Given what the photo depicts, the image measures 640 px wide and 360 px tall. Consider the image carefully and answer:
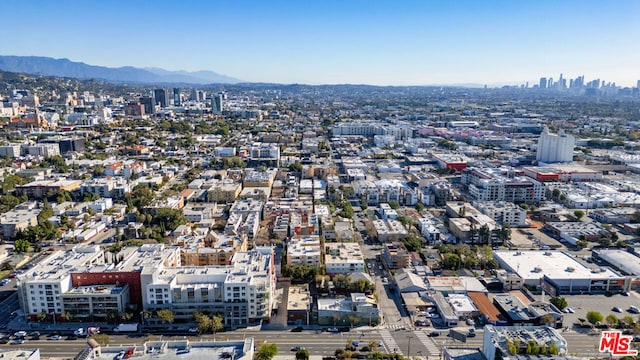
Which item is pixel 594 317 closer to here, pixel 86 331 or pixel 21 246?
pixel 86 331

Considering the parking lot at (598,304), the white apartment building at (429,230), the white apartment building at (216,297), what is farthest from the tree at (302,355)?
the white apartment building at (429,230)

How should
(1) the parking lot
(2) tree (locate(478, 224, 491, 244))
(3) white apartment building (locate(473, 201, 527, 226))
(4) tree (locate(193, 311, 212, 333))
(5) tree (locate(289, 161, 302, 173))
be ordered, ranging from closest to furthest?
(4) tree (locate(193, 311, 212, 333))
(1) the parking lot
(2) tree (locate(478, 224, 491, 244))
(3) white apartment building (locate(473, 201, 527, 226))
(5) tree (locate(289, 161, 302, 173))

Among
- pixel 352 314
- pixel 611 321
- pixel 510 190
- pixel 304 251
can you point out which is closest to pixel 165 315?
pixel 352 314

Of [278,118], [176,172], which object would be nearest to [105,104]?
[278,118]

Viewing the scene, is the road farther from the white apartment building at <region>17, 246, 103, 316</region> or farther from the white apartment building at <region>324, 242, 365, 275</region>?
the white apartment building at <region>324, 242, 365, 275</region>

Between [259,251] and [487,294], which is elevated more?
[259,251]

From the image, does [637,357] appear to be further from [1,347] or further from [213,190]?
[213,190]

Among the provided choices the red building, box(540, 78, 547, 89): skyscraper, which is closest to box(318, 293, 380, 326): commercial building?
the red building
